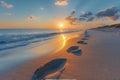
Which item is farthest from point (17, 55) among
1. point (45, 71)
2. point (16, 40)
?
point (16, 40)

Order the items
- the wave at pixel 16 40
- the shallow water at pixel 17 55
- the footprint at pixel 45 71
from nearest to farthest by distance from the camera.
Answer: the footprint at pixel 45 71
the shallow water at pixel 17 55
the wave at pixel 16 40

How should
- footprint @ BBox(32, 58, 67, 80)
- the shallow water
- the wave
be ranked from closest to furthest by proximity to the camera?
1. footprint @ BBox(32, 58, 67, 80)
2. the shallow water
3. the wave

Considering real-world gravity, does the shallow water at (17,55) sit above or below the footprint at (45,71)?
below

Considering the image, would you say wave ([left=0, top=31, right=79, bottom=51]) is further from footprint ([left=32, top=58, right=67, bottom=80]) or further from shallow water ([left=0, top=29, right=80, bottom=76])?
footprint ([left=32, top=58, right=67, bottom=80])

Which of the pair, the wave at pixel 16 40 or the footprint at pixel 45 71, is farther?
the wave at pixel 16 40

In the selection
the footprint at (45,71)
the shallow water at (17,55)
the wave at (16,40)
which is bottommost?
the wave at (16,40)

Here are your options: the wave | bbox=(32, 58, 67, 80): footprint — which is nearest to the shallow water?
bbox=(32, 58, 67, 80): footprint

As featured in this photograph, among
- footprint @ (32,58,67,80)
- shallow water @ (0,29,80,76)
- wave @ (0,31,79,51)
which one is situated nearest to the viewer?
footprint @ (32,58,67,80)

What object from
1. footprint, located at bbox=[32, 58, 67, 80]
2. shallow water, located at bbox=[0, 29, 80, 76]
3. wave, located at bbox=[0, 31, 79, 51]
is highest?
footprint, located at bbox=[32, 58, 67, 80]

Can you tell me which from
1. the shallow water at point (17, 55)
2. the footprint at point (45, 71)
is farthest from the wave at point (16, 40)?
the footprint at point (45, 71)

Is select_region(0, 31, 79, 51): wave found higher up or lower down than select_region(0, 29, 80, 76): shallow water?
lower down

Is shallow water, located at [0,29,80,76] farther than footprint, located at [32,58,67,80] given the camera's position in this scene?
Yes

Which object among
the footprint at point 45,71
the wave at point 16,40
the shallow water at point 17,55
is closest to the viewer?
the footprint at point 45,71

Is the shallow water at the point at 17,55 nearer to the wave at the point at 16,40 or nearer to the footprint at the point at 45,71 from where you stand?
the footprint at the point at 45,71
